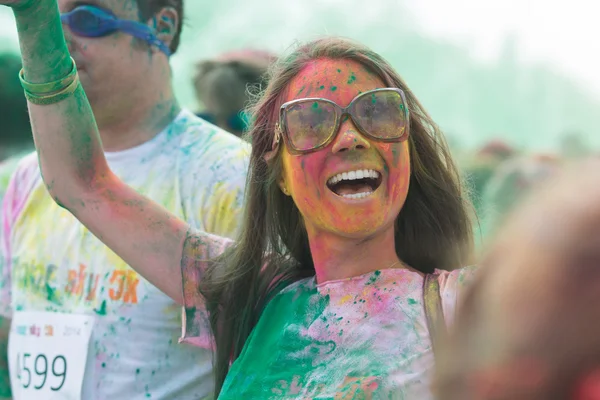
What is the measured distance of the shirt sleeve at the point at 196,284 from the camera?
218 centimetres

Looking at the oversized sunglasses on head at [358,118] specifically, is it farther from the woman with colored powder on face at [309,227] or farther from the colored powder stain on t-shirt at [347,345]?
the colored powder stain on t-shirt at [347,345]

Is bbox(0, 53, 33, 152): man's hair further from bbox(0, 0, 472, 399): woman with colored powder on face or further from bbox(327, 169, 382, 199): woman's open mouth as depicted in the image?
bbox(327, 169, 382, 199): woman's open mouth

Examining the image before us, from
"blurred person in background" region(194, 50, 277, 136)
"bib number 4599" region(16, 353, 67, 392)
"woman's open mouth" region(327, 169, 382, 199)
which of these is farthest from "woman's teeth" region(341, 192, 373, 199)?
"blurred person in background" region(194, 50, 277, 136)

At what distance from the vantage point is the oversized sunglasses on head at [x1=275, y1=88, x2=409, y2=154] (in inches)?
77.4

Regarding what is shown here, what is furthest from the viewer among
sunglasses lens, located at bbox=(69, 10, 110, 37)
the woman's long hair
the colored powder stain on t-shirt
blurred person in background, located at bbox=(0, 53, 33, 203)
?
blurred person in background, located at bbox=(0, 53, 33, 203)

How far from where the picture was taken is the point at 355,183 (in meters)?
2.04

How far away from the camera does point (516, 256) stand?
28.5 inches

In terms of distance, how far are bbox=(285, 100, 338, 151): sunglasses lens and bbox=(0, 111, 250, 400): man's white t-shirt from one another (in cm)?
54

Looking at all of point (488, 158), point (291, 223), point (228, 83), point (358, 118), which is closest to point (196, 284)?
point (291, 223)

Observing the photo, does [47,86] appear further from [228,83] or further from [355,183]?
[228,83]

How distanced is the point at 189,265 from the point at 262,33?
950 cm

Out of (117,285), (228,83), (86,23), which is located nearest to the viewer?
(117,285)

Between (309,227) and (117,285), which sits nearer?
(309,227)

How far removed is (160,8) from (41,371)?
4.00 ft
